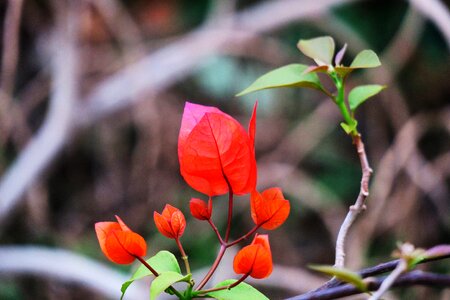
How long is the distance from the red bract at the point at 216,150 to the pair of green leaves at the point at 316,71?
0.7 inches

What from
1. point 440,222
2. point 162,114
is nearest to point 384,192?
point 440,222

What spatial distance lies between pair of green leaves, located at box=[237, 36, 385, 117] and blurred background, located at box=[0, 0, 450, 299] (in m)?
0.67

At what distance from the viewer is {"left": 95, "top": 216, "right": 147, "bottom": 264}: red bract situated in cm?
24

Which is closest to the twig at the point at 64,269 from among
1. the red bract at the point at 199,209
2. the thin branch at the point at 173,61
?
the thin branch at the point at 173,61

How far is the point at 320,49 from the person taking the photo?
295 millimetres

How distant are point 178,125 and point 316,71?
1043 millimetres

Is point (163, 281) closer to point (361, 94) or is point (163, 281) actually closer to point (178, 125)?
point (361, 94)

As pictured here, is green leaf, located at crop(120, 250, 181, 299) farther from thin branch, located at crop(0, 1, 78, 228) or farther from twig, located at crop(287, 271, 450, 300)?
thin branch, located at crop(0, 1, 78, 228)

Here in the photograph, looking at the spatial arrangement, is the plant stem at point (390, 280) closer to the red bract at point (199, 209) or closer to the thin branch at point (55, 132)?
the red bract at point (199, 209)

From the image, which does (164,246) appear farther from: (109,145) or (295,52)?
(295,52)

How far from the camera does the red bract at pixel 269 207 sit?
0.84ft

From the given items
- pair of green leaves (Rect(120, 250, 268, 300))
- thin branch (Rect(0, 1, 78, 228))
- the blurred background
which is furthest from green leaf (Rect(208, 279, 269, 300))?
thin branch (Rect(0, 1, 78, 228))

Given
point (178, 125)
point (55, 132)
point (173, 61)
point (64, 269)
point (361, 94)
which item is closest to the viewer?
point (361, 94)

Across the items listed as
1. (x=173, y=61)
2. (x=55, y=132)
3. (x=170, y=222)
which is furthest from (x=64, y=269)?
(x=170, y=222)
